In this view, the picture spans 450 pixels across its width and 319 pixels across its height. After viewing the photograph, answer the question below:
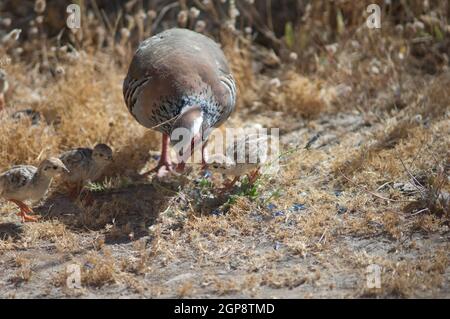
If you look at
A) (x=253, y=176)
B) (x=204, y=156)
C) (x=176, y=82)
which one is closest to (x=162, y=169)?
(x=204, y=156)

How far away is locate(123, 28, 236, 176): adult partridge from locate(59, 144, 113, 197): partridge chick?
0.43m

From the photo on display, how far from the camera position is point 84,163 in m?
5.85

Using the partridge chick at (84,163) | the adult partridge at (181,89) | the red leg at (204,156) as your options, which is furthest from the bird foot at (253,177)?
the partridge chick at (84,163)

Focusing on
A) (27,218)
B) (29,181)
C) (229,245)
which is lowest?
(229,245)

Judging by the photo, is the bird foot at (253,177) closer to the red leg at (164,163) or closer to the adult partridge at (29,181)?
the red leg at (164,163)

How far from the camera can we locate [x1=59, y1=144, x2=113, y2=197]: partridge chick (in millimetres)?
5820

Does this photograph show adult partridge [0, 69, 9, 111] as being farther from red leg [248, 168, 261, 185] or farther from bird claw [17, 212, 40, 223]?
red leg [248, 168, 261, 185]

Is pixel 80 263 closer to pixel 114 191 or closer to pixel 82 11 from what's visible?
pixel 114 191

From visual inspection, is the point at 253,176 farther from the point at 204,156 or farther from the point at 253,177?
the point at 204,156

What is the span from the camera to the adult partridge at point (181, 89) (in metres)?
5.36

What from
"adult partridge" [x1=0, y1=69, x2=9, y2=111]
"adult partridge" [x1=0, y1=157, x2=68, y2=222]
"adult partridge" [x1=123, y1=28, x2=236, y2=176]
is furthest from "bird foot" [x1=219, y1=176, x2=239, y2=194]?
"adult partridge" [x1=0, y1=69, x2=9, y2=111]

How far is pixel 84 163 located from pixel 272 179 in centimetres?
161

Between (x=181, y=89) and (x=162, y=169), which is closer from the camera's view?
(x=181, y=89)
